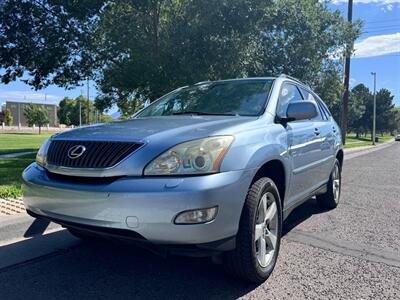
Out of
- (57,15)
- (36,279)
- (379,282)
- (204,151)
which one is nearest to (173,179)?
(204,151)

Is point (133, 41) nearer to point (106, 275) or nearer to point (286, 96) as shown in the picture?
point (286, 96)

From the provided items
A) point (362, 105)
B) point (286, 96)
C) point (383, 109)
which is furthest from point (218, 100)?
point (383, 109)

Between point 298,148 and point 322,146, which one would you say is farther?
point 322,146

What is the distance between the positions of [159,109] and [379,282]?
2.78 metres

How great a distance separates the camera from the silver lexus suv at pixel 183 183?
8.62 ft

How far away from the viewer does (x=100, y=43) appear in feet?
42.6

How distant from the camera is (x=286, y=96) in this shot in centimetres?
434

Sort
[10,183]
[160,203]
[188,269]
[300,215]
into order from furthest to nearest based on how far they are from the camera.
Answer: [10,183] < [300,215] < [188,269] < [160,203]

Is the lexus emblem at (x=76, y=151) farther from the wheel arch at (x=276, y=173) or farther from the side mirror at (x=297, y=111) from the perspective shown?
the side mirror at (x=297, y=111)

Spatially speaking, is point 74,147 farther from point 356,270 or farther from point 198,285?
point 356,270

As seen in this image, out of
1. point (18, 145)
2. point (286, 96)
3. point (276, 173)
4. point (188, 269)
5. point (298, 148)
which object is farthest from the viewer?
point (18, 145)

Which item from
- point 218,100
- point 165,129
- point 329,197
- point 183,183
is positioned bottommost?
point 329,197

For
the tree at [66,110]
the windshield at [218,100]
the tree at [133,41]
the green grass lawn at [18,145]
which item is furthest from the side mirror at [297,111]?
the tree at [66,110]

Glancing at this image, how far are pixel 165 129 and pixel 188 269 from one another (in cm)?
129
